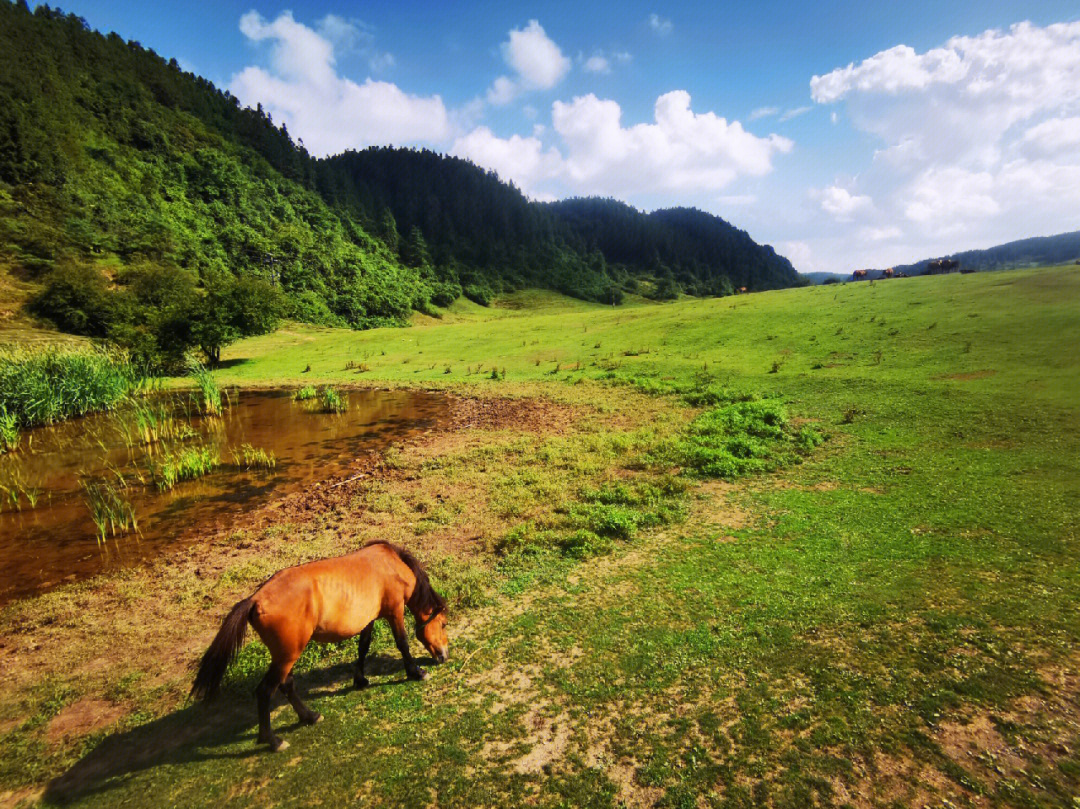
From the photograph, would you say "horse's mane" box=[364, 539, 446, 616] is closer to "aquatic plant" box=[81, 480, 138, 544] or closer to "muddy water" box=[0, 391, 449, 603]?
"muddy water" box=[0, 391, 449, 603]

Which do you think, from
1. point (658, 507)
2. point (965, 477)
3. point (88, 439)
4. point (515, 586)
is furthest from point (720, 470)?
point (88, 439)

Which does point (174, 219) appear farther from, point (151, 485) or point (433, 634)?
point (433, 634)

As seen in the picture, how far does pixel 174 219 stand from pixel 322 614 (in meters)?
123

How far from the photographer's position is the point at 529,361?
35719mm

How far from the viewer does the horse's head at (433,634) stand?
A: 607cm

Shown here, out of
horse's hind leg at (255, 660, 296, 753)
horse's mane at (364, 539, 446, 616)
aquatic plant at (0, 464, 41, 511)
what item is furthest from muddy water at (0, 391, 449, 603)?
horse's mane at (364, 539, 446, 616)

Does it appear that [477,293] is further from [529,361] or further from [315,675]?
[315,675]

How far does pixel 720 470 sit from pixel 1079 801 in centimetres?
902

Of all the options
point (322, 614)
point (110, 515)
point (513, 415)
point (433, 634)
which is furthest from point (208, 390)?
point (433, 634)

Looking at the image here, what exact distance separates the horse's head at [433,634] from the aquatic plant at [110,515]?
30.1 feet

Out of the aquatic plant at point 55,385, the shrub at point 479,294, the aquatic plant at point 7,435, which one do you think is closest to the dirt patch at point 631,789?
the aquatic plant at point 7,435

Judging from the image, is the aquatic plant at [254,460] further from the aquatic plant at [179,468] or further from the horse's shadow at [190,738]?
the horse's shadow at [190,738]

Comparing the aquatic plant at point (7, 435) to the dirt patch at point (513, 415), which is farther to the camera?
the dirt patch at point (513, 415)

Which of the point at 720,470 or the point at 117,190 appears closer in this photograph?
the point at 720,470
